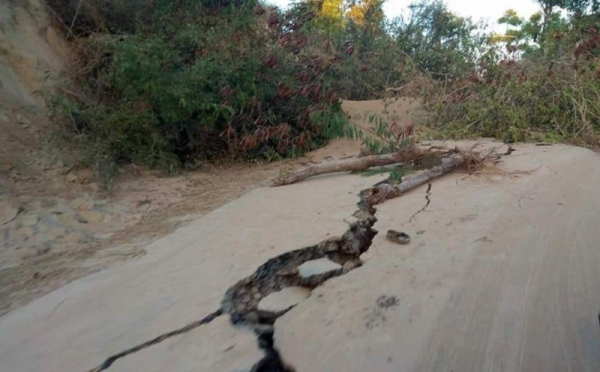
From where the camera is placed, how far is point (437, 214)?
106 inches

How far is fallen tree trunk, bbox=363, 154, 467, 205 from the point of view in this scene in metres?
3.27

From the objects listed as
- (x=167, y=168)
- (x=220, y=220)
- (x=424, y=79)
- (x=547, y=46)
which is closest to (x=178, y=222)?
(x=220, y=220)

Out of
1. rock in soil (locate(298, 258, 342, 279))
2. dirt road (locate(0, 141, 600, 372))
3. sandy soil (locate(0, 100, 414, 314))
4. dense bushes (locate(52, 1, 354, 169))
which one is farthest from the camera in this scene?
dense bushes (locate(52, 1, 354, 169))

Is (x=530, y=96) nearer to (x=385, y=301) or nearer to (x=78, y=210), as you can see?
(x=385, y=301)

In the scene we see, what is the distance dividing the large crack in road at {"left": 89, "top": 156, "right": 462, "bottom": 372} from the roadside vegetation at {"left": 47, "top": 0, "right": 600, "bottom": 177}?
291 cm

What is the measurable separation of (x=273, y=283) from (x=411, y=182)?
6.29 ft

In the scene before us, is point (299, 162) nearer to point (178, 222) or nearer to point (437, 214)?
point (178, 222)

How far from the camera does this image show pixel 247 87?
17.6 feet

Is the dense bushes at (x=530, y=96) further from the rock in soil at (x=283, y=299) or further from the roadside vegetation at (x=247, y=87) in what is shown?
the rock in soil at (x=283, y=299)

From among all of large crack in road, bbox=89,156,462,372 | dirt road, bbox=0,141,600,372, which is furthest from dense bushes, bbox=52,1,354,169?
large crack in road, bbox=89,156,462,372

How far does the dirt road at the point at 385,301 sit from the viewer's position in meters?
1.34

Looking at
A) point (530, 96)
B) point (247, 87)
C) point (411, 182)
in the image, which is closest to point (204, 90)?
point (247, 87)

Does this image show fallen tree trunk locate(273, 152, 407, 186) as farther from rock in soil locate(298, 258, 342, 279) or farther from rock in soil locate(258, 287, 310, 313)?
rock in soil locate(258, 287, 310, 313)

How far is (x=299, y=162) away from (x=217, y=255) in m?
3.45
